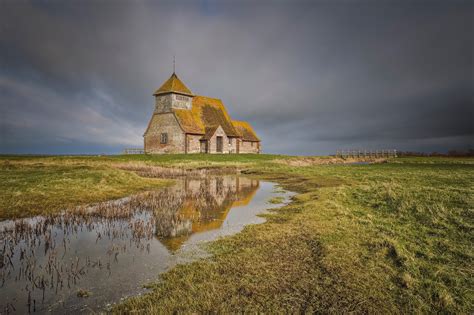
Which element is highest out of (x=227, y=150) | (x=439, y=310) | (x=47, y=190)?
(x=227, y=150)

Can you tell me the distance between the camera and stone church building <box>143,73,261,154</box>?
4628 centimetres

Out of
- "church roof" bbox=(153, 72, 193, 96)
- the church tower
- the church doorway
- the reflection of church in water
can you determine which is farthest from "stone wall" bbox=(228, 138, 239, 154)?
the reflection of church in water

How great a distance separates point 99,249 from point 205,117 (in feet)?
152

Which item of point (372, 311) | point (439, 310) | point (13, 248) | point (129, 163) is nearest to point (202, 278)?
point (372, 311)

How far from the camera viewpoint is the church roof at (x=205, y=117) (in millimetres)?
47447

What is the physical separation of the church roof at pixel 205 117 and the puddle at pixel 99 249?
35.9 m

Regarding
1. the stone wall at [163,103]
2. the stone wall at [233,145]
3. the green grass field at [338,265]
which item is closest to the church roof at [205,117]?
the stone wall at [233,145]

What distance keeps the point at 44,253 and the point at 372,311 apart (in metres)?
7.71

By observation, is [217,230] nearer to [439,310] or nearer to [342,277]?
[342,277]

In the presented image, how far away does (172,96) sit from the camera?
1865 inches

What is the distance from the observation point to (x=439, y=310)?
13.8 feet

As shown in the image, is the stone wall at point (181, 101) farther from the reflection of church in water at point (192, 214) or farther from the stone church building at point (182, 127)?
the reflection of church in water at point (192, 214)

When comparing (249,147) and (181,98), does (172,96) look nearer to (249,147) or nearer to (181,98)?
(181,98)

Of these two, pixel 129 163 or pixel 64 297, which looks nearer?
pixel 64 297
